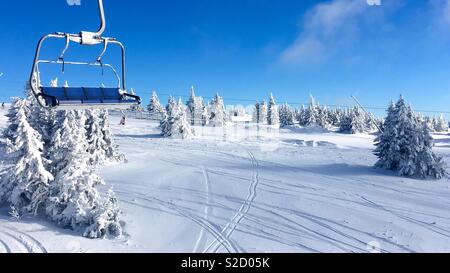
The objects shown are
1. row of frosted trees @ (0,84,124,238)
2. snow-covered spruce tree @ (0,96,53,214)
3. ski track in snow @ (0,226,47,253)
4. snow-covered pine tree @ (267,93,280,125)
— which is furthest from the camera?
snow-covered pine tree @ (267,93,280,125)

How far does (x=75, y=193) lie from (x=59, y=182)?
108 centimetres

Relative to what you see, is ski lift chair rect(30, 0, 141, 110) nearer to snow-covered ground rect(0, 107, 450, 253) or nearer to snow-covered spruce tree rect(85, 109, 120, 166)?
snow-covered ground rect(0, 107, 450, 253)

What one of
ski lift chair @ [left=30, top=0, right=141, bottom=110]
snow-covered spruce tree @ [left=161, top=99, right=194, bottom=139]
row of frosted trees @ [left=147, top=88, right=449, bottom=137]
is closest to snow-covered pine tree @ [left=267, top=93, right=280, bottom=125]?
row of frosted trees @ [left=147, top=88, right=449, bottom=137]

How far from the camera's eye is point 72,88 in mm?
8281

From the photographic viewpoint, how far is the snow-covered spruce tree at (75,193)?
54.5 ft

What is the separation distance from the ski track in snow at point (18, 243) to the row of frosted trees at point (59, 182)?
1.91 metres

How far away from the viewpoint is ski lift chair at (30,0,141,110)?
22.5ft

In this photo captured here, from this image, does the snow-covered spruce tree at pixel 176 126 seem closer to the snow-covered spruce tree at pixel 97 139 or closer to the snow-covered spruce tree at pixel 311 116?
the snow-covered spruce tree at pixel 97 139

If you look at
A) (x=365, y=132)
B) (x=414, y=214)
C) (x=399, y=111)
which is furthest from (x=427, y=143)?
(x=365, y=132)

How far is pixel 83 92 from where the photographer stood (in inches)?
331

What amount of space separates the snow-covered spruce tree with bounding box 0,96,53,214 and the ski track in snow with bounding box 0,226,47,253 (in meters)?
2.13

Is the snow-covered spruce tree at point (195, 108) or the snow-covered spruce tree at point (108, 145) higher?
the snow-covered spruce tree at point (195, 108)

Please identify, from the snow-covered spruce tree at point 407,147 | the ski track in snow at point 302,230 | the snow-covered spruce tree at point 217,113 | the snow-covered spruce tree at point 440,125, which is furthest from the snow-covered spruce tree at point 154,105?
the snow-covered spruce tree at point 440,125

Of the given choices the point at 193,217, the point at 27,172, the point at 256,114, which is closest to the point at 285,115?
the point at 256,114
